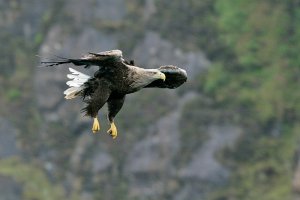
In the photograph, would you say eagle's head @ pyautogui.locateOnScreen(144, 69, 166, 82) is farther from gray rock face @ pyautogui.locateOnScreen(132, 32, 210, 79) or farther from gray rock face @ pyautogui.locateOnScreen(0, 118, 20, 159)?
gray rock face @ pyautogui.locateOnScreen(0, 118, 20, 159)

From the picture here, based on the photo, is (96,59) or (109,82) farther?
(109,82)

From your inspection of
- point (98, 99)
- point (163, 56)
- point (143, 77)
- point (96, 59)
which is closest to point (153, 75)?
point (143, 77)

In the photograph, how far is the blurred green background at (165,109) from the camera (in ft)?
194

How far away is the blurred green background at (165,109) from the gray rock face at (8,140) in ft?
0.21

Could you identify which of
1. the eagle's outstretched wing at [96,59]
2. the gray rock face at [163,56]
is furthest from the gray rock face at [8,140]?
the eagle's outstretched wing at [96,59]

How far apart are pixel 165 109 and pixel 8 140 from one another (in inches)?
392

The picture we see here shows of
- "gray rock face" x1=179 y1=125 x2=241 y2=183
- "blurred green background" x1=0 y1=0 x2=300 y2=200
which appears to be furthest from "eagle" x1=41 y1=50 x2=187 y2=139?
"gray rock face" x1=179 y1=125 x2=241 y2=183

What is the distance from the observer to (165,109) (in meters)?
62.3

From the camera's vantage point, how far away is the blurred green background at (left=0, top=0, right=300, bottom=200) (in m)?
59.2

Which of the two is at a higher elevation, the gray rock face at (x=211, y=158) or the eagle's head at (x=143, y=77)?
the gray rock face at (x=211, y=158)

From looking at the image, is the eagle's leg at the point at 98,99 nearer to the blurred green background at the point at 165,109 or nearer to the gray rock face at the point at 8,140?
the blurred green background at the point at 165,109

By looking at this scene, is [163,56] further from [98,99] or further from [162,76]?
[98,99]

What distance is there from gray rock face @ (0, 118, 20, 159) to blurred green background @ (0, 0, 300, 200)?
0.07 m

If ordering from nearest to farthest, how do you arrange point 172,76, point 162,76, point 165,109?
point 162,76 → point 172,76 → point 165,109
